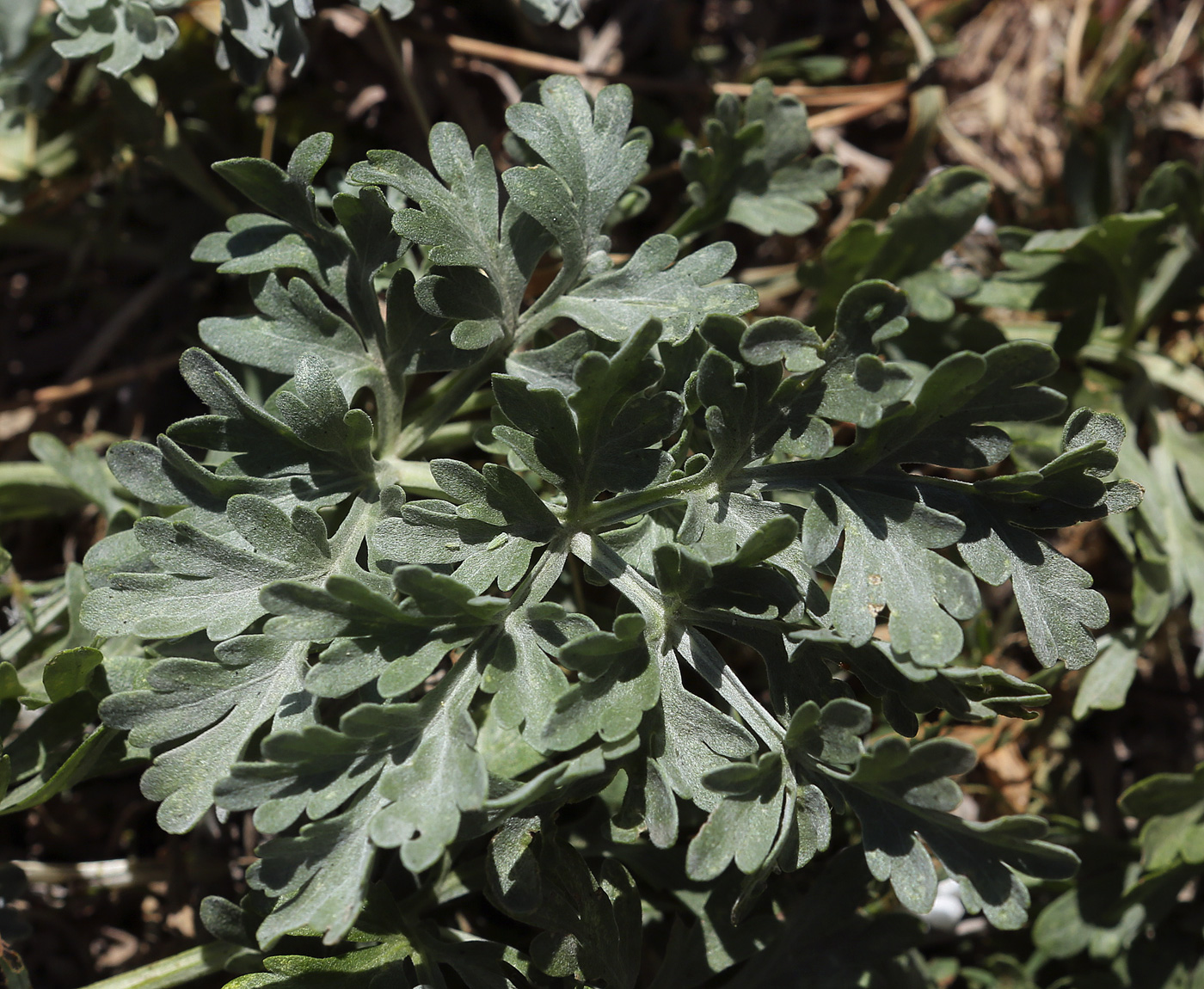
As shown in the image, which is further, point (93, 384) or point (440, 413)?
point (93, 384)

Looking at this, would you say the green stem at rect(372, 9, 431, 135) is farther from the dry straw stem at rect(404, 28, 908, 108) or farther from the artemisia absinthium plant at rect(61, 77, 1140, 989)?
the artemisia absinthium plant at rect(61, 77, 1140, 989)

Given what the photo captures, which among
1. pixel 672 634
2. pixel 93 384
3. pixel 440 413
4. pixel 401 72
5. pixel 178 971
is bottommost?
pixel 178 971

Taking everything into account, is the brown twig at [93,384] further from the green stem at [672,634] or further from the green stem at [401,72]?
the green stem at [672,634]

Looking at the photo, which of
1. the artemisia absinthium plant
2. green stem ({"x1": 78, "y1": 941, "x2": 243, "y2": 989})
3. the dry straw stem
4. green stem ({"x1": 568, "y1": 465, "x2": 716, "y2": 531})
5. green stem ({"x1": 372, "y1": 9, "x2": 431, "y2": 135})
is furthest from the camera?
the dry straw stem

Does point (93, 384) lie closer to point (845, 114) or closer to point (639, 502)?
point (639, 502)

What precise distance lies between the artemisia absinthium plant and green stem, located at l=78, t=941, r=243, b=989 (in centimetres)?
21

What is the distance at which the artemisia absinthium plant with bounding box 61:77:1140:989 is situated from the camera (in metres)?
1.45

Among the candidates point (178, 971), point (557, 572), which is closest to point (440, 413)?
point (557, 572)

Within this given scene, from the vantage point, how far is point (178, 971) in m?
1.96

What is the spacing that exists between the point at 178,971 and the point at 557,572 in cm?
120

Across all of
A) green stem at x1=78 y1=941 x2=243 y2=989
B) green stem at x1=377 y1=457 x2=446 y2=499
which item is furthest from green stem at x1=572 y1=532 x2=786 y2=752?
green stem at x1=78 y1=941 x2=243 y2=989

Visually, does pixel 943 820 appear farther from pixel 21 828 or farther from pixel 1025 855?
pixel 21 828

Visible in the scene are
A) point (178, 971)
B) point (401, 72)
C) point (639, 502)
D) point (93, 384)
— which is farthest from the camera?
point (93, 384)

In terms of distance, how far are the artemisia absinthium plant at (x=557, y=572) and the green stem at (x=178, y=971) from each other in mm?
206
